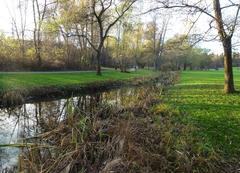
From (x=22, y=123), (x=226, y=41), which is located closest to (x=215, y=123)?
(x=22, y=123)

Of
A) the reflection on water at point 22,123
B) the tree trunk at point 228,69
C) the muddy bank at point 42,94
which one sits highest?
the tree trunk at point 228,69

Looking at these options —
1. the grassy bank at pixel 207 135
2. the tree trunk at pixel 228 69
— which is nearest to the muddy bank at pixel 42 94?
the grassy bank at pixel 207 135

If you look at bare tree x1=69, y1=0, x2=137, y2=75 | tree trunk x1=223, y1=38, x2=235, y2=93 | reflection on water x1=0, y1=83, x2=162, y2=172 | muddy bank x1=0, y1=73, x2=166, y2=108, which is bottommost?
reflection on water x1=0, y1=83, x2=162, y2=172

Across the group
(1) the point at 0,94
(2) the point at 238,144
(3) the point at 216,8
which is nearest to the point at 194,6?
(3) the point at 216,8

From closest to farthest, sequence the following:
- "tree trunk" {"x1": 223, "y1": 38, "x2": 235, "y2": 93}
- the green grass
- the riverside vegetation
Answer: the riverside vegetation, the green grass, "tree trunk" {"x1": 223, "y1": 38, "x2": 235, "y2": 93}

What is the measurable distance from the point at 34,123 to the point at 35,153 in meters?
5.33

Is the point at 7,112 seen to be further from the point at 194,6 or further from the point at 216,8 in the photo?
the point at 216,8

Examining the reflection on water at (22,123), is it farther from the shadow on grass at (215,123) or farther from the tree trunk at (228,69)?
the tree trunk at (228,69)

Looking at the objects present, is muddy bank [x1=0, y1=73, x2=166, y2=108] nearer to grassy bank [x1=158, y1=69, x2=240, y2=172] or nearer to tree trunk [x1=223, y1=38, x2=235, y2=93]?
grassy bank [x1=158, y1=69, x2=240, y2=172]

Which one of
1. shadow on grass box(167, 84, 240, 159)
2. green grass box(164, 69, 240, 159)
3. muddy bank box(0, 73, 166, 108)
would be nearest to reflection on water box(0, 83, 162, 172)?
muddy bank box(0, 73, 166, 108)

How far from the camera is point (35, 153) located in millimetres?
6137

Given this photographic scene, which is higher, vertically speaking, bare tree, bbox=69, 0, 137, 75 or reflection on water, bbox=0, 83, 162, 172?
bare tree, bbox=69, 0, 137, 75

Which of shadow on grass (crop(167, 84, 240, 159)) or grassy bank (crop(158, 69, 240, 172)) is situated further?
shadow on grass (crop(167, 84, 240, 159))

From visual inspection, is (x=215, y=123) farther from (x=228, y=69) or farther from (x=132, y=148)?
(x=228, y=69)
